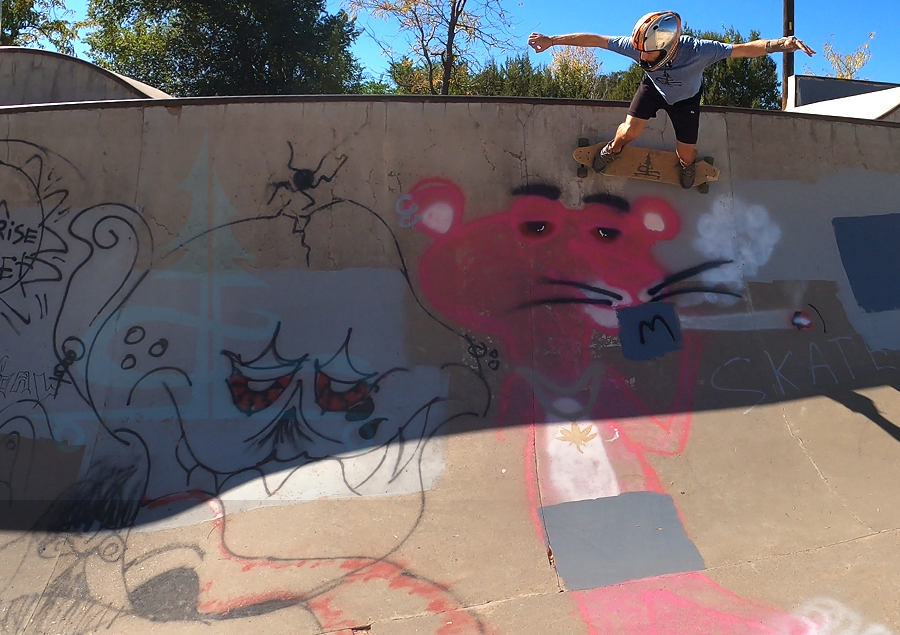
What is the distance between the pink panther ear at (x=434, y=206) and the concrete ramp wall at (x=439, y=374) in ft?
0.07

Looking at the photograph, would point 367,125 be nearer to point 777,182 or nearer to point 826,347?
point 777,182

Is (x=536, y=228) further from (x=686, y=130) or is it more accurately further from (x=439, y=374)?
(x=439, y=374)

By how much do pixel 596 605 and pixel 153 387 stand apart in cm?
361

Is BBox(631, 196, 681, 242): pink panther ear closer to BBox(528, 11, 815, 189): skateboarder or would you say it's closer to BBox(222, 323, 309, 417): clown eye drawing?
BBox(528, 11, 815, 189): skateboarder

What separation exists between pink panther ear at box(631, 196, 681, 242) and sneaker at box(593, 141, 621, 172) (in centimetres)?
45

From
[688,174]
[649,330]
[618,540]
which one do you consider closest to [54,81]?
[688,174]

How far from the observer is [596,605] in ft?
11.3

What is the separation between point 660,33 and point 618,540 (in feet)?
11.7

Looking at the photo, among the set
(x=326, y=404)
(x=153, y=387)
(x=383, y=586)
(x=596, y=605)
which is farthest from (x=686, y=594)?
(x=153, y=387)

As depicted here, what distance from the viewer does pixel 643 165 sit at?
5.58m

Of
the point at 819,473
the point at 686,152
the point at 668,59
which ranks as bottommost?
the point at 819,473

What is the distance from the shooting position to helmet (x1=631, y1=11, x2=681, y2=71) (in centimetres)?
444

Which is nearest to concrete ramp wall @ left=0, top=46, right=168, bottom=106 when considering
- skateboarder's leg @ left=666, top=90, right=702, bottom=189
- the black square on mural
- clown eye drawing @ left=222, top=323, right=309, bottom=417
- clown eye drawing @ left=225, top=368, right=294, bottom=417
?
clown eye drawing @ left=222, top=323, right=309, bottom=417

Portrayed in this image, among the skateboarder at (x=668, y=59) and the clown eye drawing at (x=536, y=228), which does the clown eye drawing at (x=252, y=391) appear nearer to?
the clown eye drawing at (x=536, y=228)
